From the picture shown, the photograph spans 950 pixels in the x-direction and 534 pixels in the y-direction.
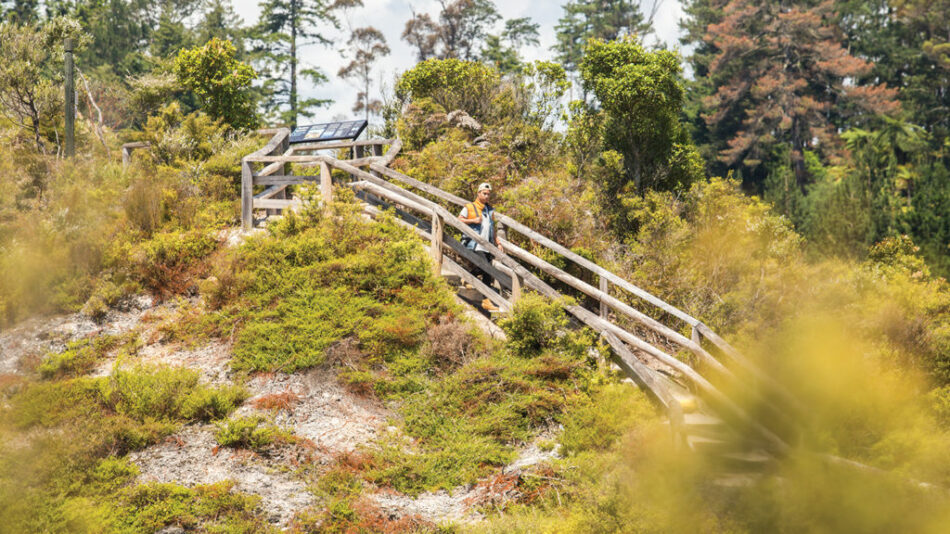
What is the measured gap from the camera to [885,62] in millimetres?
39688

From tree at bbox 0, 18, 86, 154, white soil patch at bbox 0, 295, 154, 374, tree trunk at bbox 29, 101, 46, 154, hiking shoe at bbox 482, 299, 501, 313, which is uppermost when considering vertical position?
tree at bbox 0, 18, 86, 154

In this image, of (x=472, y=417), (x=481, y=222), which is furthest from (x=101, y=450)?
(x=481, y=222)

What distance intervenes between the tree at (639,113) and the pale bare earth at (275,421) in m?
5.79

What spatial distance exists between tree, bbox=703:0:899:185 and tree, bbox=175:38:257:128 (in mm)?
29196

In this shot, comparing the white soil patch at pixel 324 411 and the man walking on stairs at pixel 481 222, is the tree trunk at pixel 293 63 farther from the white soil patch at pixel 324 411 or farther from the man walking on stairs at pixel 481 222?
the white soil patch at pixel 324 411

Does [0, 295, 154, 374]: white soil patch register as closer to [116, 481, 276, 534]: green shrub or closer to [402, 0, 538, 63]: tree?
[116, 481, 276, 534]: green shrub

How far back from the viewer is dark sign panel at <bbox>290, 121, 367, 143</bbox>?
1545 centimetres

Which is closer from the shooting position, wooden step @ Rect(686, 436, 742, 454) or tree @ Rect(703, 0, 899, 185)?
wooden step @ Rect(686, 436, 742, 454)

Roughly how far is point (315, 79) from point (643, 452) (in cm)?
3810

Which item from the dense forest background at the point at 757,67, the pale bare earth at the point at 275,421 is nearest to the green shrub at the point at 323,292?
the pale bare earth at the point at 275,421

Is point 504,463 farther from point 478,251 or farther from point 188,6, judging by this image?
point 188,6

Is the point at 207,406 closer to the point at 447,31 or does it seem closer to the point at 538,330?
the point at 538,330

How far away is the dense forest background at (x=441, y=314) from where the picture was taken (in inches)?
92.1

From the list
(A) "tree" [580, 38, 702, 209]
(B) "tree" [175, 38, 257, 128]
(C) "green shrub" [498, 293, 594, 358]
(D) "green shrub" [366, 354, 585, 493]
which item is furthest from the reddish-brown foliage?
(B) "tree" [175, 38, 257, 128]
